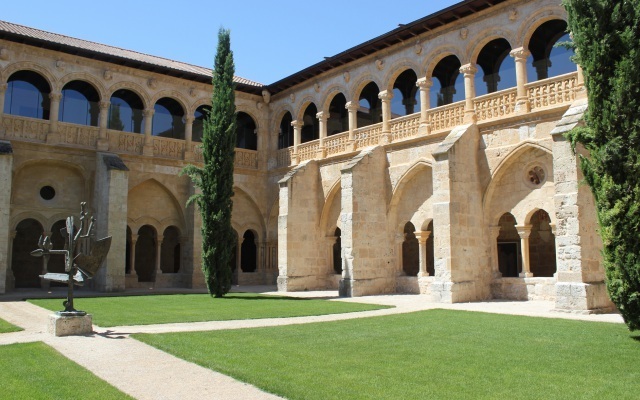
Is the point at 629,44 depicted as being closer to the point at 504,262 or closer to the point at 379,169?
the point at 379,169

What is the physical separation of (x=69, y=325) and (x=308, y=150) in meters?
14.6

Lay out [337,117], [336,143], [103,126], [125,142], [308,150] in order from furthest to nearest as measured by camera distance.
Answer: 1. [337,117]
2. [308,150]
3. [125,142]
4. [336,143]
5. [103,126]

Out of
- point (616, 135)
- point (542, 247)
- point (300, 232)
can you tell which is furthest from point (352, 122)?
point (616, 135)

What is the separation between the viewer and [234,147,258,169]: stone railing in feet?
77.4

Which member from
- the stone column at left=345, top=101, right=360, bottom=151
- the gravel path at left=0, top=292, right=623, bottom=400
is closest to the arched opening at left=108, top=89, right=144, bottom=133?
the stone column at left=345, top=101, right=360, bottom=151

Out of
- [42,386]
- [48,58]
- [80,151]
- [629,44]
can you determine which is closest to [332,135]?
[80,151]

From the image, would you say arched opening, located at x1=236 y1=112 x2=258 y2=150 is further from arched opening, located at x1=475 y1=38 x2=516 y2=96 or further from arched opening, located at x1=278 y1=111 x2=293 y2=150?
arched opening, located at x1=475 y1=38 x2=516 y2=96

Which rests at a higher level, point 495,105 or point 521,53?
point 521,53

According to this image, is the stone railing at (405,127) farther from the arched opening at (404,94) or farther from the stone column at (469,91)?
the stone column at (469,91)

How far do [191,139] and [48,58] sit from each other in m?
6.12

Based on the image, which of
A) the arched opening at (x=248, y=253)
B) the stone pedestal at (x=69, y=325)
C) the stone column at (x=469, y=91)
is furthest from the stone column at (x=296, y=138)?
the stone pedestal at (x=69, y=325)

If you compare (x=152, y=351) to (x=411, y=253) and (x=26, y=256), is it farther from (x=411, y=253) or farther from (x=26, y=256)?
(x=26, y=256)

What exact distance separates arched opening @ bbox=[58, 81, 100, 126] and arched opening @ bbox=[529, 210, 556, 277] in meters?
17.1

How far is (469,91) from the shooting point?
16.2m
